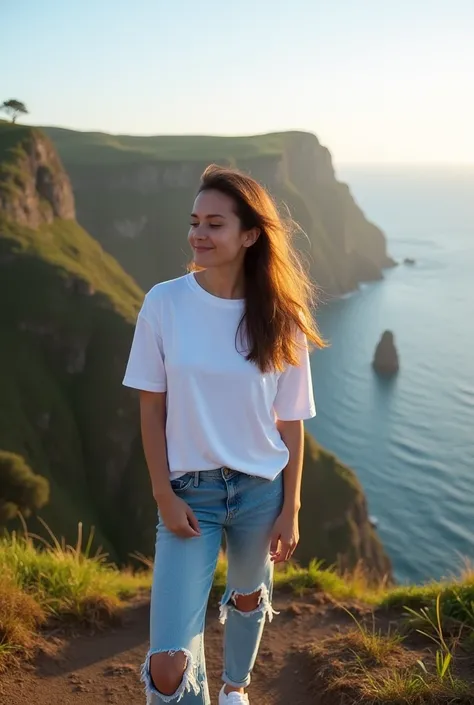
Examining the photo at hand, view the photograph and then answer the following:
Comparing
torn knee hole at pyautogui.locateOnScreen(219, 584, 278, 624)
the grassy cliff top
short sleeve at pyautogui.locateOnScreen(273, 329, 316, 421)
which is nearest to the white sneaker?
torn knee hole at pyautogui.locateOnScreen(219, 584, 278, 624)

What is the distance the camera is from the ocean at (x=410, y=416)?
62.4m

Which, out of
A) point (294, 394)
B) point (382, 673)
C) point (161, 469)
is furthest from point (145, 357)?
point (382, 673)

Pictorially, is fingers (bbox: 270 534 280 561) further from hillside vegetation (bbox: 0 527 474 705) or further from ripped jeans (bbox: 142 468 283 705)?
hillside vegetation (bbox: 0 527 474 705)

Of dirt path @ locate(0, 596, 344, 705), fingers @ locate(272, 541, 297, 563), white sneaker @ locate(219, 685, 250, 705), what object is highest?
fingers @ locate(272, 541, 297, 563)

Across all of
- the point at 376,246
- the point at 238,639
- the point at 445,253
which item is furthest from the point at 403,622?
the point at 445,253

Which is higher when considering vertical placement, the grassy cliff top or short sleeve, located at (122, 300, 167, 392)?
the grassy cliff top

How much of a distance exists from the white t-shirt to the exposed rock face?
68.1 meters

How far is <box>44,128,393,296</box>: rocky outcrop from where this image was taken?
4946 inches

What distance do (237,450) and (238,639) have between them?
134 cm

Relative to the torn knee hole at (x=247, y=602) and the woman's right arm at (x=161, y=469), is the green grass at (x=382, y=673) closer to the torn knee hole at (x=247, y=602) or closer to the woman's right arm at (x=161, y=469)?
the torn knee hole at (x=247, y=602)

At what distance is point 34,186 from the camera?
7581 centimetres

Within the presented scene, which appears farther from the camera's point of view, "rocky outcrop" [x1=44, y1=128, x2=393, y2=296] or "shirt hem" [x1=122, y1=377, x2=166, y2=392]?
"rocky outcrop" [x1=44, y1=128, x2=393, y2=296]

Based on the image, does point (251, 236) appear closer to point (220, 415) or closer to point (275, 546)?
point (220, 415)

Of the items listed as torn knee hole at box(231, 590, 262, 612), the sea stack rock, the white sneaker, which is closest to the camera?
torn knee hole at box(231, 590, 262, 612)
